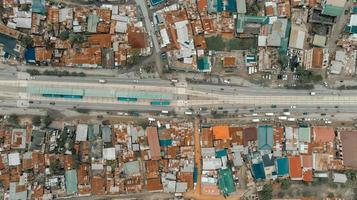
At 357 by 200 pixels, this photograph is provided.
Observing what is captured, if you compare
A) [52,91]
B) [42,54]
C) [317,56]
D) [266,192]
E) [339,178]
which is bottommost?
[266,192]

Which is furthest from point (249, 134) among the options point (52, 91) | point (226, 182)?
point (52, 91)

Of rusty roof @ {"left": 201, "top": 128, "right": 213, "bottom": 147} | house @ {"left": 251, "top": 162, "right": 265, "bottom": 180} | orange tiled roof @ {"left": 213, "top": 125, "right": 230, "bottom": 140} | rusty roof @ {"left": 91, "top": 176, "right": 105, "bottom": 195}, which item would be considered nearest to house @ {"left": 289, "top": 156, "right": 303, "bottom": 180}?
house @ {"left": 251, "top": 162, "right": 265, "bottom": 180}

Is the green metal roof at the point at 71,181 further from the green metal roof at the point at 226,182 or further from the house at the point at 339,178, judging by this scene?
the house at the point at 339,178

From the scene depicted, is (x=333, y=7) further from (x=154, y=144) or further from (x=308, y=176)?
(x=154, y=144)

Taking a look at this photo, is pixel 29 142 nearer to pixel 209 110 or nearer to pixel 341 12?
pixel 209 110

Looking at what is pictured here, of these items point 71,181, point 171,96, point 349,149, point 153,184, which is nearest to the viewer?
point 71,181
